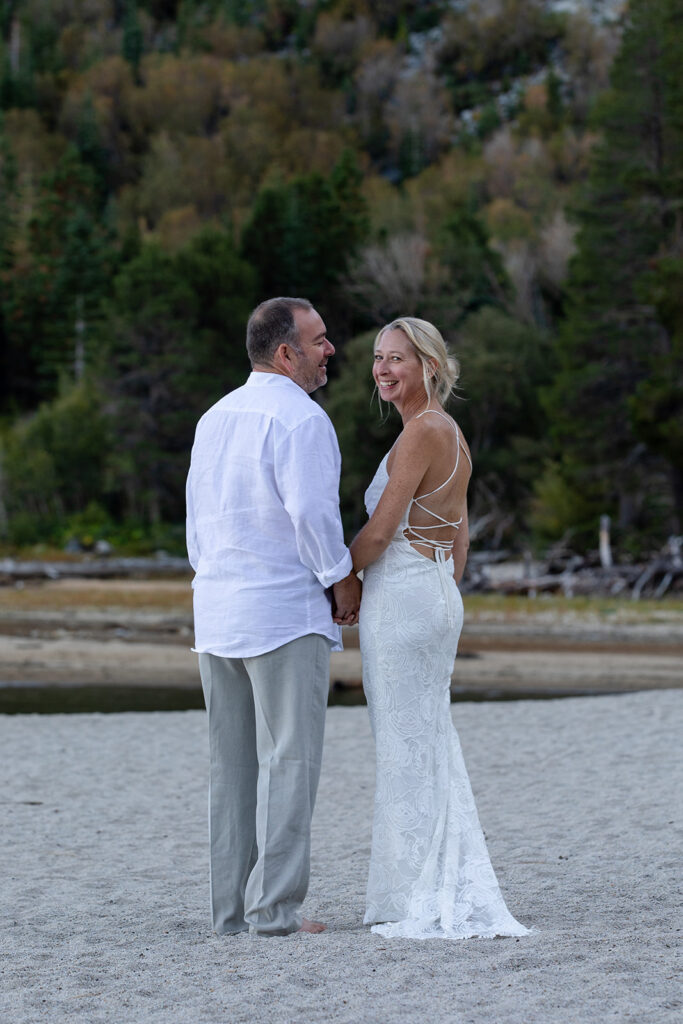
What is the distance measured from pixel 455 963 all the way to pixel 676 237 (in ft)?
99.5

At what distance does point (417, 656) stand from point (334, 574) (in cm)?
50

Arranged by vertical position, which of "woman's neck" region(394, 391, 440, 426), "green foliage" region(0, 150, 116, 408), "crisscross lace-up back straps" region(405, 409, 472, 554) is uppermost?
"green foliage" region(0, 150, 116, 408)

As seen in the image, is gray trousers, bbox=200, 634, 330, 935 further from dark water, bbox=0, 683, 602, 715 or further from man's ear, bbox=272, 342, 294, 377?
dark water, bbox=0, 683, 602, 715

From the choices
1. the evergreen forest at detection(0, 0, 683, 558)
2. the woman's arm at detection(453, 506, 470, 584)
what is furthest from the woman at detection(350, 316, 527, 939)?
the evergreen forest at detection(0, 0, 683, 558)

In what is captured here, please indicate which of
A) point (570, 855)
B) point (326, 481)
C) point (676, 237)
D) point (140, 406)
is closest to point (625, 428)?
point (676, 237)

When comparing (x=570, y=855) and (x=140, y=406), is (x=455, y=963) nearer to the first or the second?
(x=570, y=855)

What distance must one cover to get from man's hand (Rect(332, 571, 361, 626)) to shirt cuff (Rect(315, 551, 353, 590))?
12 cm

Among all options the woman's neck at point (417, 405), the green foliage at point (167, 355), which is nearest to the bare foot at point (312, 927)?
the woman's neck at point (417, 405)

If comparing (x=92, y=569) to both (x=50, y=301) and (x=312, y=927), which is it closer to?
(x=50, y=301)

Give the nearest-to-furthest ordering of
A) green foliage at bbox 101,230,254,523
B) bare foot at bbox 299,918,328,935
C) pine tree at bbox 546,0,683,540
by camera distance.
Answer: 1. bare foot at bbox 299,918,328,935
2. pine tree at bbox 546,0,683,540
3. green foliage at bbox 101,230,254,523

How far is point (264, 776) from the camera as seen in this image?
4.36 meters

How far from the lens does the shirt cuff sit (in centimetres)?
428

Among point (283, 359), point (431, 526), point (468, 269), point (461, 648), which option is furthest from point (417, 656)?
point (468, 269)

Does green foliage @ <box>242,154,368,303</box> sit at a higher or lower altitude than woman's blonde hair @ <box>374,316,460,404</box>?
higher
